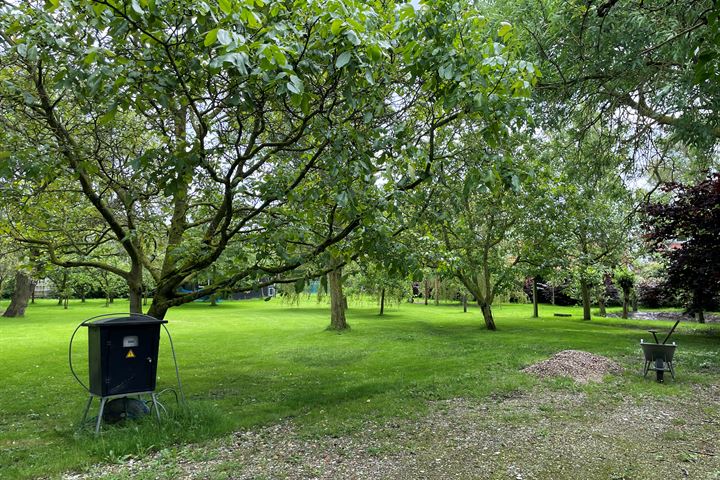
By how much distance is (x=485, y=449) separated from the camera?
15.8ft

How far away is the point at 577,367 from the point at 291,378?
530 cm

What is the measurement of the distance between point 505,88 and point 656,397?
564 centimetres

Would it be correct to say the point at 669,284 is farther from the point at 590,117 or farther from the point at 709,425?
the point at 709,425

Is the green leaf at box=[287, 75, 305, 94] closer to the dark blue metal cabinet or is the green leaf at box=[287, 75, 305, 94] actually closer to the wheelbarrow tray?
the dark blue metal cabinet

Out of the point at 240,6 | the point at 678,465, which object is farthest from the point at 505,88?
the point at 678,465

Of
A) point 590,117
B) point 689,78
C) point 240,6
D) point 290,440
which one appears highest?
point 590,117

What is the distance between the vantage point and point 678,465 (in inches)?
172

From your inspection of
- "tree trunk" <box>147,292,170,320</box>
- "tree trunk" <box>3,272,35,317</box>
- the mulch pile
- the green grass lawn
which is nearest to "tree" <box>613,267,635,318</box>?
the green grass lawn

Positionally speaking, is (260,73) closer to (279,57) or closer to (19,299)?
(279,57)

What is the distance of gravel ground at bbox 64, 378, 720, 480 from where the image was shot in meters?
4.23

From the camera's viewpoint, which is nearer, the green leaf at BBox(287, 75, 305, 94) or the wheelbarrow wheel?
the green leaf at BBox(287, 75, 305, 94)

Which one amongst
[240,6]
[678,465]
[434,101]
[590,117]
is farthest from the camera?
[590,117]

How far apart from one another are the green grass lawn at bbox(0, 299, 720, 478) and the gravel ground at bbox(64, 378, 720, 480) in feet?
1.36

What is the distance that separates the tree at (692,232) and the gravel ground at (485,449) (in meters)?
7.46
